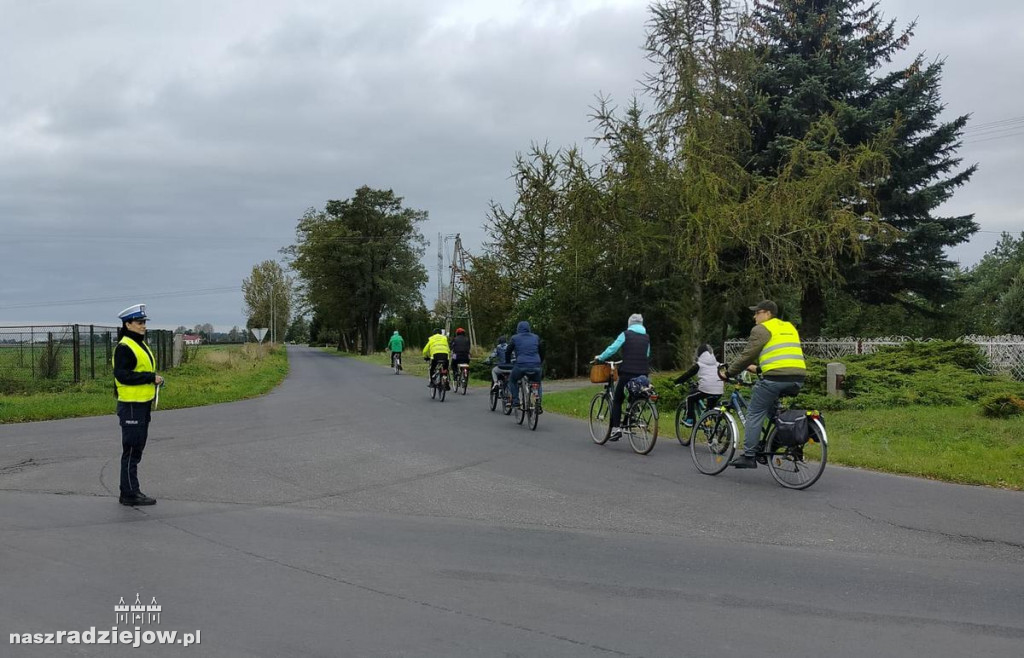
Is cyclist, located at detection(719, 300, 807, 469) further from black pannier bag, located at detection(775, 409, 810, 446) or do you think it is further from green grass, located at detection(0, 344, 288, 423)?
green grass, located at detection(0, 344, 288, 423)

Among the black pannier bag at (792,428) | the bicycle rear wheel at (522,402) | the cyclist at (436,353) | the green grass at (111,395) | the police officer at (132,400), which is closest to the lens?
the police officer at (132,400)

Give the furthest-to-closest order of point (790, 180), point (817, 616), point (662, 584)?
point (790, 180), point (662, 584), point (817, 616)

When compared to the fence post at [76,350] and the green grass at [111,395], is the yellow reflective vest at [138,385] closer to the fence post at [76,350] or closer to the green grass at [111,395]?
the green grass at [111,395]

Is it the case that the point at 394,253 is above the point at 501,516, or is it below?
above

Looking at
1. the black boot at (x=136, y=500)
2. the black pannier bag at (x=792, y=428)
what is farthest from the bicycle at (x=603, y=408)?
the black boot at (x=136, y=500)

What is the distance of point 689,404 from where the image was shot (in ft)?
39.8

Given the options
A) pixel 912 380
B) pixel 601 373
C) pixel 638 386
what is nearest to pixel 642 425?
pixel 638 386

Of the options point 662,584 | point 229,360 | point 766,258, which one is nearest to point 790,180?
point 766,258

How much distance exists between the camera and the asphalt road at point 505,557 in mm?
4574

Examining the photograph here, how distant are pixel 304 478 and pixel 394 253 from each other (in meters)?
71.0

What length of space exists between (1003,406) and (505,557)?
1033 cm

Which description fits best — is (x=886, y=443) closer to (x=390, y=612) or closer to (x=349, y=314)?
(x=390, y=612)

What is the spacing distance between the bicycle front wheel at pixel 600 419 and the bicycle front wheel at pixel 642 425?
2.12 ft

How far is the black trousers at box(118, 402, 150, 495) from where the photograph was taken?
26.7 feet
